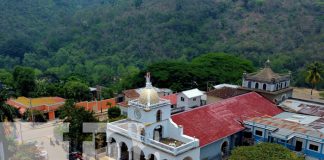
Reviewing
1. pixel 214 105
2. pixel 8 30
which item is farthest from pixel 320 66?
pixel 8 30

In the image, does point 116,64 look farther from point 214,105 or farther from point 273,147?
point 273,147

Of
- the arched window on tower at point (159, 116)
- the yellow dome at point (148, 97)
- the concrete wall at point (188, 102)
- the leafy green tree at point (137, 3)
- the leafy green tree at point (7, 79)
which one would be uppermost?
the leafy green tree at point (137, 3)

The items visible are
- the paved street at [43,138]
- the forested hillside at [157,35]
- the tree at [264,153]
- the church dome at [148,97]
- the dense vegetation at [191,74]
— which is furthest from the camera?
the forested hillside at [157,35]

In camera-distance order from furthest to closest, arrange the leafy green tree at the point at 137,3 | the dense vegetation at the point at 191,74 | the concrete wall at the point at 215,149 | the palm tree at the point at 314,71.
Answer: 1. the leafy green tree at the point at 137,3
2. the dense vegetation at the point at 191,74
3. the palm tree at the point at 314,71
4. the concrete wall at the point at 215,149

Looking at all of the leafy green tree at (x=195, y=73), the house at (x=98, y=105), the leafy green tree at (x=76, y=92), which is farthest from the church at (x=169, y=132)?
the leafy green tree at (x=195, y=73)

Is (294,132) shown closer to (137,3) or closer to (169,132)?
(169,132)

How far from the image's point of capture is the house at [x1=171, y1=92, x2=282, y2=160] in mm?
27797

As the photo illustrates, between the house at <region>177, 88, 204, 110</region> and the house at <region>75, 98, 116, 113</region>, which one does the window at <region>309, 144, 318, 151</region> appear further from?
the house at <region>75, 98, 116, 113</region>

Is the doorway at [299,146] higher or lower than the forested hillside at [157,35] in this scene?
lower

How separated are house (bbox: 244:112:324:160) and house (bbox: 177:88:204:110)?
29.6ft

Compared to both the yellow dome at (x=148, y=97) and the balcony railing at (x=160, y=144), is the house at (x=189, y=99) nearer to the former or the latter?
the yellow dome at (x=148, y=97)

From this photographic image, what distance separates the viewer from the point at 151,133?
26.5 m

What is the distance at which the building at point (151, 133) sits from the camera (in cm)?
2542

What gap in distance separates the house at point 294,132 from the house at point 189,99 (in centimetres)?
902
